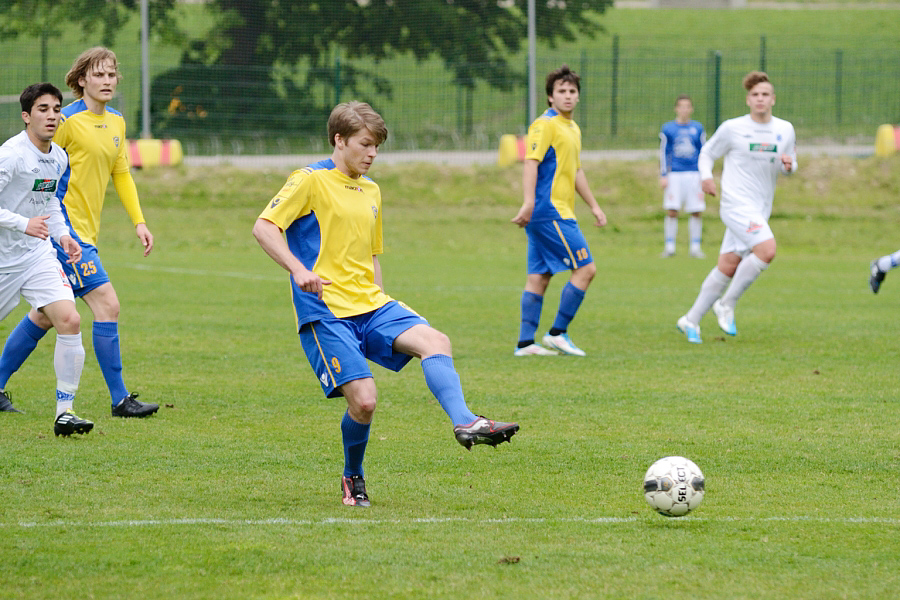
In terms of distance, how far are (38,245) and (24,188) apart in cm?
34

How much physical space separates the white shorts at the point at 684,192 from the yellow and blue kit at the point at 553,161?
834 cm

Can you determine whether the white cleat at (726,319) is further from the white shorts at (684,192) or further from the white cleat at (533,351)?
the white shorts at (684,192)

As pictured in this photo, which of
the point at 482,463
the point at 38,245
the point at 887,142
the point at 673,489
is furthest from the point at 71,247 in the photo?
the point at 887,142

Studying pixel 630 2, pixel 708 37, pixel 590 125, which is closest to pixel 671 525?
pixel 590 125

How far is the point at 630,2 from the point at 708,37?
794cm

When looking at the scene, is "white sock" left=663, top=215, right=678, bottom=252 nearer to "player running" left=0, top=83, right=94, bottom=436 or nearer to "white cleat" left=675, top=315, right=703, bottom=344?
"white cleat" left=675, top=315, right=703, bottom=344

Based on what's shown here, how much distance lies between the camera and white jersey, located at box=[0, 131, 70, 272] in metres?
6.47

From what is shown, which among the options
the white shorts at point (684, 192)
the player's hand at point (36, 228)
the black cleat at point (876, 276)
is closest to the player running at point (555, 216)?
the black cleat at point (876, 276)

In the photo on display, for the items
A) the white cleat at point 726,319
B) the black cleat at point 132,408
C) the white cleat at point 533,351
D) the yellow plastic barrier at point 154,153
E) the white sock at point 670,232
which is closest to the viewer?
the black cleat at point 132,408

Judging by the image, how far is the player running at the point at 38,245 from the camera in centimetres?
644

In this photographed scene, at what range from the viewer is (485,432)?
4430 mm

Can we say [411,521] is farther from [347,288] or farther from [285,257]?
[285,257]

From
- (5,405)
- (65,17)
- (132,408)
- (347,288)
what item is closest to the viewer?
(347,288)

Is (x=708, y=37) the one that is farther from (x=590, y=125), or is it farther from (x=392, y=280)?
(x=392, y=280)
